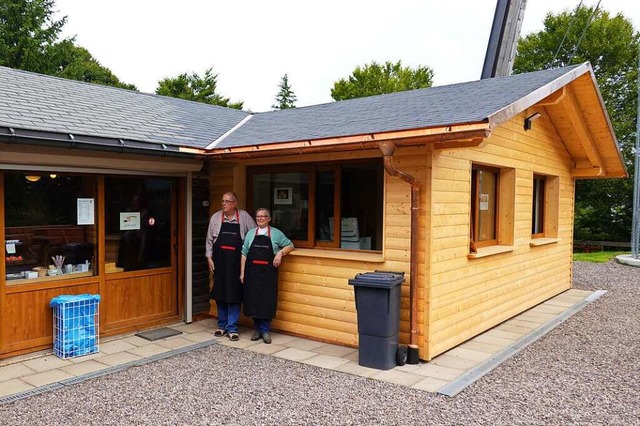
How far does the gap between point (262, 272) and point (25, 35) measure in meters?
22.4

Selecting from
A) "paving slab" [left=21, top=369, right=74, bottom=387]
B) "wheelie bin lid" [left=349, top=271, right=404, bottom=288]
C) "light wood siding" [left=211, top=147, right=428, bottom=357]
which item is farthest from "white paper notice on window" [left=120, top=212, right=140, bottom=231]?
"wheelie bin lid" [left=349, top=271, right=404, bottom=288]

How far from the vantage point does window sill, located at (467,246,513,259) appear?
632cm

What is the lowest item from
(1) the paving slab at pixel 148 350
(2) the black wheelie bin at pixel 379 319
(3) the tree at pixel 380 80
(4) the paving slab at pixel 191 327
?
(4) the paving slab at pixel 191 327

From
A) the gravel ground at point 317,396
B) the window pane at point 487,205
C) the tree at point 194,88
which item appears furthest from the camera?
the tree at point 194,88

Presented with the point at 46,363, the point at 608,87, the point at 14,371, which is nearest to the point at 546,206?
the point at 46,363

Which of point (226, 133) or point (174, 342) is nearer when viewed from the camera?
point (174, 342)

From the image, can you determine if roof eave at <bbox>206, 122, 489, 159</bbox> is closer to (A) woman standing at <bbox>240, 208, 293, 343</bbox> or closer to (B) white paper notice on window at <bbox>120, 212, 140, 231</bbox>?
(A) woman standing at <bbox>240, 208, 293, 343</bbox>

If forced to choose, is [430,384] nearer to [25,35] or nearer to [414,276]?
[414,276]

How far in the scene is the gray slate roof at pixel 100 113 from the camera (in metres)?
5.57

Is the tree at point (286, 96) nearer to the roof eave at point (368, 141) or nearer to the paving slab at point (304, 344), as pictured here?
the roof eave at point (368, 141)

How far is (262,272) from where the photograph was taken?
20.4ft

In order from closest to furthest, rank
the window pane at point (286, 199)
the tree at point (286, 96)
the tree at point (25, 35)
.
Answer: the window pane at point (286, 199)
the tree at point (25, 35)
the tree at point (286, 96)

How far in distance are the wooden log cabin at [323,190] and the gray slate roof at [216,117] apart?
1.6 inches

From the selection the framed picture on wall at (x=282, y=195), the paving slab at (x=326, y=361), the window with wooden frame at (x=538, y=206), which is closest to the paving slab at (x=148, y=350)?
the paving slab at (x=326, y=361)
